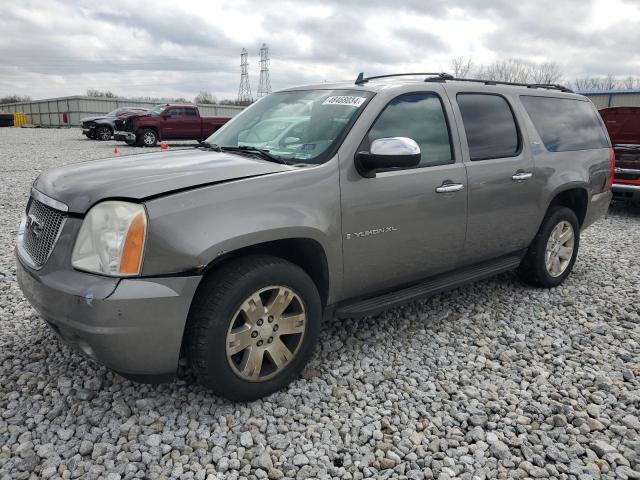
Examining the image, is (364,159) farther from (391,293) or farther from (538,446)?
(538,446)

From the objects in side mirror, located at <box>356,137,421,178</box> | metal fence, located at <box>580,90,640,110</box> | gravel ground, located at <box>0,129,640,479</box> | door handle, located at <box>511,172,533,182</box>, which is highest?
metal fence, located at <box>580,90,640,110</box>

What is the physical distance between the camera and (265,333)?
2809mm

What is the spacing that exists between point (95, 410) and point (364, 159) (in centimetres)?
207

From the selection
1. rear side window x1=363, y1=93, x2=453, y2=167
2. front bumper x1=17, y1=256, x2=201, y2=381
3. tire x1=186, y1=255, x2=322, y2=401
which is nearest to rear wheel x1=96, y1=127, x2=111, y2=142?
rear side window x1=363, y1=93, x2=453, y2=167

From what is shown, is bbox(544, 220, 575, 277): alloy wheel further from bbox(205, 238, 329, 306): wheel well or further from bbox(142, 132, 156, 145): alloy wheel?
bbox(142, 132, 156, 145): alloy wheel

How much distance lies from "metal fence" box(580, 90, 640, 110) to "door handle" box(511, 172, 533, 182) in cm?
2692

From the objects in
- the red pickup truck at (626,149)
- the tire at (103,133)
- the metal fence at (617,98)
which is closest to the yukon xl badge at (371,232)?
the red pickup truck at (626,149)

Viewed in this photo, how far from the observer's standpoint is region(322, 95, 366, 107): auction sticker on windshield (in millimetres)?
3340

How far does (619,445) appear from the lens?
2.60 meters

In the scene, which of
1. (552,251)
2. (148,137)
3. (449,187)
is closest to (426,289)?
(449,187)

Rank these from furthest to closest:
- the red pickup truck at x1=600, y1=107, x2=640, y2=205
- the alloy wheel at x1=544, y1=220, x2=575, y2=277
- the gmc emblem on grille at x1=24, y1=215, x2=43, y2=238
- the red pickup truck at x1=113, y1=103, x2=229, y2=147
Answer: the red pickup truck at x1=113, y1=103, x2=229, y2=147 → the red pickup truck at x1=600, y1=107, x2=640, y2=205 → the alloy wheel at x1=544, y1=220, x2=575, y2=277 → the gmc emblem on grille at x1=24, y1=215, x2=43, y2=238

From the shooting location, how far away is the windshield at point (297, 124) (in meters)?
3.17

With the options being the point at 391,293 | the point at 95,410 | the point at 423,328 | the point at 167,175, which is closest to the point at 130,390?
the point at 95,410

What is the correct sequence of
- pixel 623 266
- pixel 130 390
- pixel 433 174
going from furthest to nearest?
pixel 623 266 → pixel 433 174 → pixel 130 390
